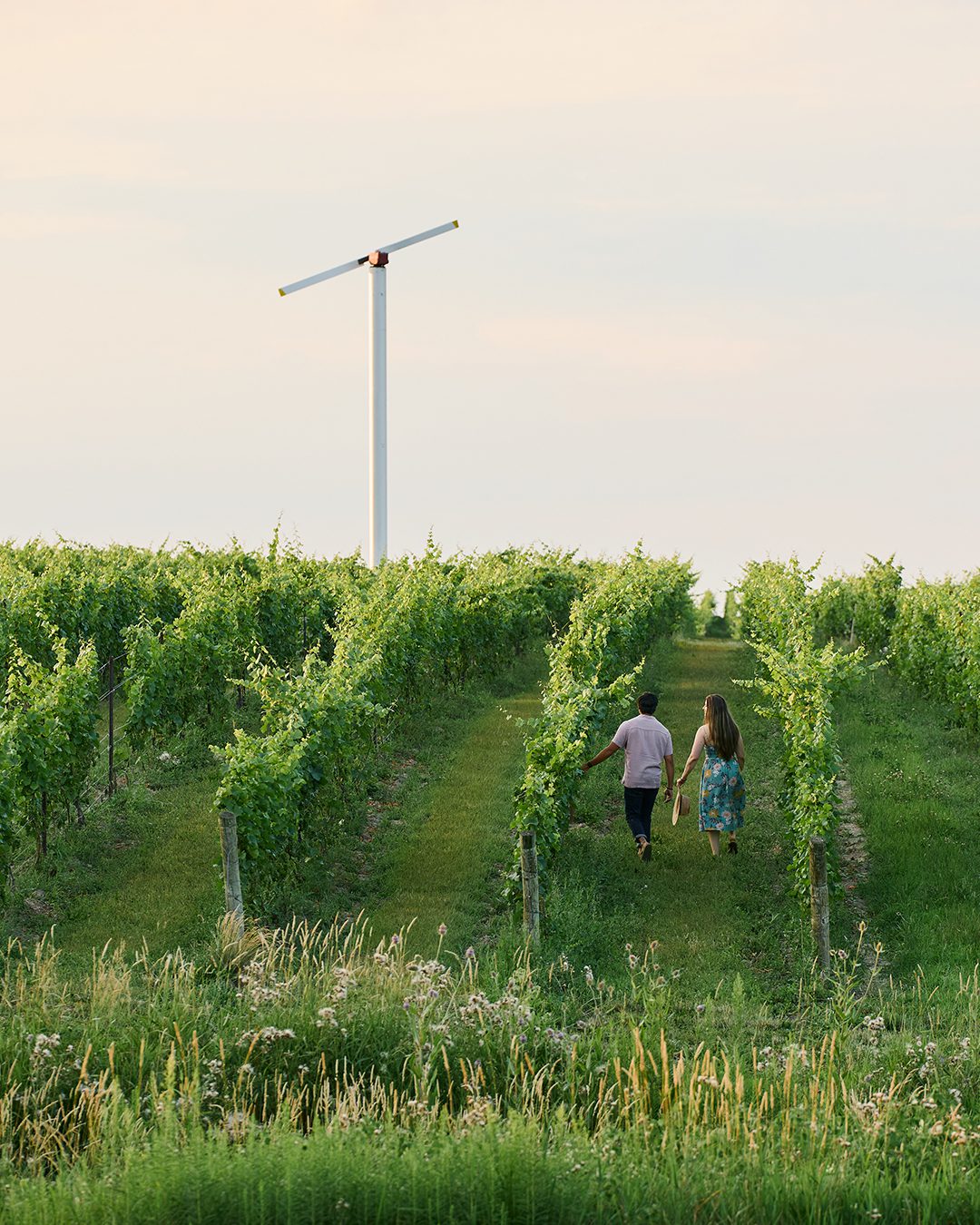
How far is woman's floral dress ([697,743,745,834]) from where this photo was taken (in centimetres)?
1467

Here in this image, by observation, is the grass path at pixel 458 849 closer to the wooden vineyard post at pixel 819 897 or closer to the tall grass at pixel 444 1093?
the tall grass at pixel 444 1093

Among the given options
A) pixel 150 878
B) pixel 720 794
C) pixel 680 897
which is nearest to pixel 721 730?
pixel 720 794

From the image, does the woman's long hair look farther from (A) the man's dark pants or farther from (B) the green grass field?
(B) the green grass field

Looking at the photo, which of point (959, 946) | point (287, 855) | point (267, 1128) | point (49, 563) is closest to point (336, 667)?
point (287, 855)

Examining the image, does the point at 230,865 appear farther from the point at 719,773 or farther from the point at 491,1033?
the point at 719,773

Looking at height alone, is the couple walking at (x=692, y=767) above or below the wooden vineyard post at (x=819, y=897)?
above

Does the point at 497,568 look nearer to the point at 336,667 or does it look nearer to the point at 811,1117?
the point at 336,667

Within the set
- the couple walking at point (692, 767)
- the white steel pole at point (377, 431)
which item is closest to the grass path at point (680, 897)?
the couple walking at point (692, 767)

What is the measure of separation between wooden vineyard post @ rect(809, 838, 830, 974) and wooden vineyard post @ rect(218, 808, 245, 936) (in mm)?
5107

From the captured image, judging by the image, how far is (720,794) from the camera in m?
14.8

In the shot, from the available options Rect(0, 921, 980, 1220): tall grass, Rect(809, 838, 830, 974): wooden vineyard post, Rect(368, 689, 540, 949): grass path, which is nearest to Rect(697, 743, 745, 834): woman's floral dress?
Rect(368, 689, 540, 949): grass path

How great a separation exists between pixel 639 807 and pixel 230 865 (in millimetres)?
4679

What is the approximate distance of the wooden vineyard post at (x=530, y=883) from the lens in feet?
39.5

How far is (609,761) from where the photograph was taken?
64.8ft
